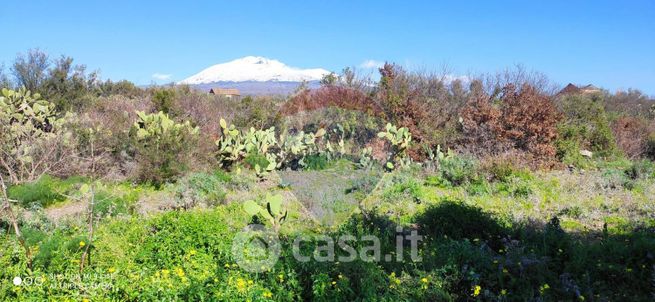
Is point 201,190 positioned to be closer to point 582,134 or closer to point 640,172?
point 640,172

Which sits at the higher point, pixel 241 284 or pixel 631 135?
pixel 631 135

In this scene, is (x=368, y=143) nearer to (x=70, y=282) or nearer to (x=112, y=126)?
(x=112, y=126)

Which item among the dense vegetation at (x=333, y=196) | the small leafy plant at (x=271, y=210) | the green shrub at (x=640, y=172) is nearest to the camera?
Result: the dense vegetation at (x=333, y=196)

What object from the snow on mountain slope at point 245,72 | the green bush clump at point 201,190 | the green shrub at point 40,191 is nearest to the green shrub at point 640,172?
the green bush clump at point 201,190

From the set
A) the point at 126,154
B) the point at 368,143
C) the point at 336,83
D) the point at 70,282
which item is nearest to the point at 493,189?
the point at 368,143

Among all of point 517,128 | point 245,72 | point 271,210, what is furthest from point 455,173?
point 245,72

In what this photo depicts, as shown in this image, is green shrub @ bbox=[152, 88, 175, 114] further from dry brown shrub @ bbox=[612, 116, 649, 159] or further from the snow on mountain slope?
the snow on mountain slope

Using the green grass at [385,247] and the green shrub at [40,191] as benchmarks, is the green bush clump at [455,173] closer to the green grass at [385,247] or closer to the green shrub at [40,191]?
the green grass at [385,247]

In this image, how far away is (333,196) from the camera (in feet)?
24.5

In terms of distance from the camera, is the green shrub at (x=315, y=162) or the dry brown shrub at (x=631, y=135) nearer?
the green shrub at (x=315, y=162)

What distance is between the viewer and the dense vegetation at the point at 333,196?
3652mm

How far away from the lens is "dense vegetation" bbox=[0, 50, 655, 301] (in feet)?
12.0

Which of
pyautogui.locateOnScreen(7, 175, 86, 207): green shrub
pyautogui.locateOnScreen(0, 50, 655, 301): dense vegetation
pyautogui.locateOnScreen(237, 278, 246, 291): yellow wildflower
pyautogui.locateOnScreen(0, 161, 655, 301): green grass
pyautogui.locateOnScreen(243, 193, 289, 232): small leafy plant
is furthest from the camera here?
pyautogui.locateOnScreen(7, 175, 86, 207): green shrub

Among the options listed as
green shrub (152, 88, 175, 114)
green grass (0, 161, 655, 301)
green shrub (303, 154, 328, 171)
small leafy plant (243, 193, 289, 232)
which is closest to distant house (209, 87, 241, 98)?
green shrub (152, 88, 175, 114)
